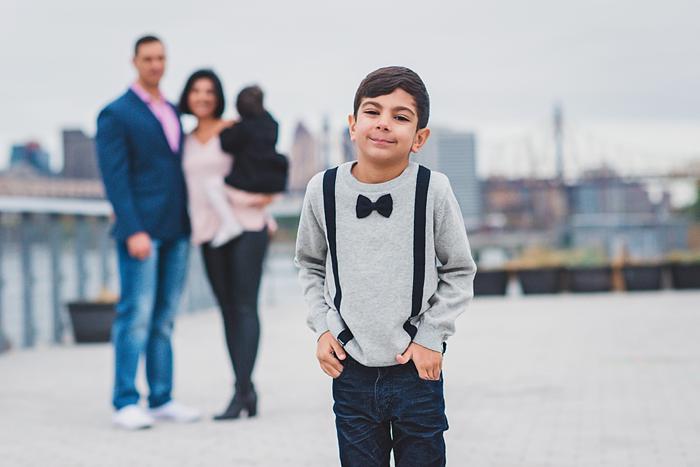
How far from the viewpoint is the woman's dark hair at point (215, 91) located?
467 cm

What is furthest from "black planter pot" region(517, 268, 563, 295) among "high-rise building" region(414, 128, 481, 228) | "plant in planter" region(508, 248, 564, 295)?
"high-rise building" region(414, 128, 481, 228)

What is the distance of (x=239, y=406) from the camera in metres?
4.68

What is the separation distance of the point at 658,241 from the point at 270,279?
371 inches

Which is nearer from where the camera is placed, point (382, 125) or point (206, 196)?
point (382, 125)

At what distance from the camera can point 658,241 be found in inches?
839

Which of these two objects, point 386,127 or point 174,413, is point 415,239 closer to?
point 386,127

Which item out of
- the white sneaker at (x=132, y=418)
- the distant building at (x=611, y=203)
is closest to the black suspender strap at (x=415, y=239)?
the white sneaker at (x=132, y=418)

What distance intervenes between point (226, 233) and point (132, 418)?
801 mm

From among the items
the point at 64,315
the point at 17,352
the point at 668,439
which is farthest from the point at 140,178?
the point at 64,315

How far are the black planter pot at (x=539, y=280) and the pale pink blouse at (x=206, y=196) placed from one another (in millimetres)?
10828

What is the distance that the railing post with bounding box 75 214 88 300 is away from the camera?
31.9 ft

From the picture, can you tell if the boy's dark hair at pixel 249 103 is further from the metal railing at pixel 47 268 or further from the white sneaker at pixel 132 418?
the metal railing at pixel 47 268

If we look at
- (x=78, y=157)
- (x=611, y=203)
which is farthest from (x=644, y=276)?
(x=611, y=203)

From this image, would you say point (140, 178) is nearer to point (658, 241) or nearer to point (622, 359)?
point (622, 359)
